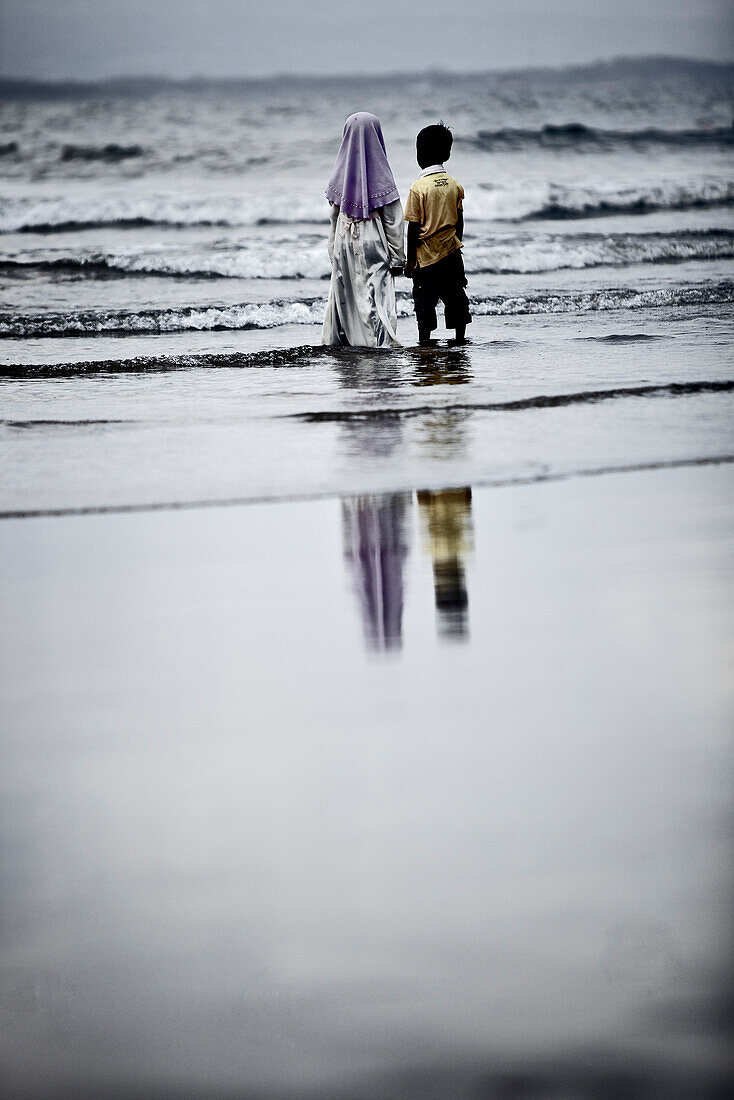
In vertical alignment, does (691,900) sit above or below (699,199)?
below

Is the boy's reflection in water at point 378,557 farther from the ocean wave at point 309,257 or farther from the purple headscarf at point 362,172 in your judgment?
the ocean wave at point 309,257

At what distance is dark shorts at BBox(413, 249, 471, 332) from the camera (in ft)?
31.4

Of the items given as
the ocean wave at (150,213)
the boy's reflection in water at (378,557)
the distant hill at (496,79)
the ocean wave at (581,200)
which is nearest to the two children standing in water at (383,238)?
the boy's reflection in water at (378,557)

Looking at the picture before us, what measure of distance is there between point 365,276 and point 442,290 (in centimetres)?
62

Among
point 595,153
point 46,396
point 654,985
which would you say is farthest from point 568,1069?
point 595,153

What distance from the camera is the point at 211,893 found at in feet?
7.77

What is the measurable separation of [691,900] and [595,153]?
132 ft

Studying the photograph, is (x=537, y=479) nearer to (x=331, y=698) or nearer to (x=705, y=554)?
(x=705, y=554)

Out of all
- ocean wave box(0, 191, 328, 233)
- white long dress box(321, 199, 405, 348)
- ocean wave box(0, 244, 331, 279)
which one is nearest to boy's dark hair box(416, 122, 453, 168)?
white long dress box(321, 199, 405, 348)

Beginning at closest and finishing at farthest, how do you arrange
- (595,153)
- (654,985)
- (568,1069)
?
(568,1069)
(654,985)
(595,153)

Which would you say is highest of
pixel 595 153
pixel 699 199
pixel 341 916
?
pixel 595 153

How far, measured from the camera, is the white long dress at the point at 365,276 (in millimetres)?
9508

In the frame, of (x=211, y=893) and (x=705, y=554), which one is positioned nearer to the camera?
(x=211, y=893)

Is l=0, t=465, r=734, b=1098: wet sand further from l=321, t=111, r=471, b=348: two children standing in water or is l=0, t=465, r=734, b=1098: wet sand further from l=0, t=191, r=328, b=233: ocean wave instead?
l=0, t=191, r=328, b=233: ocean wave
